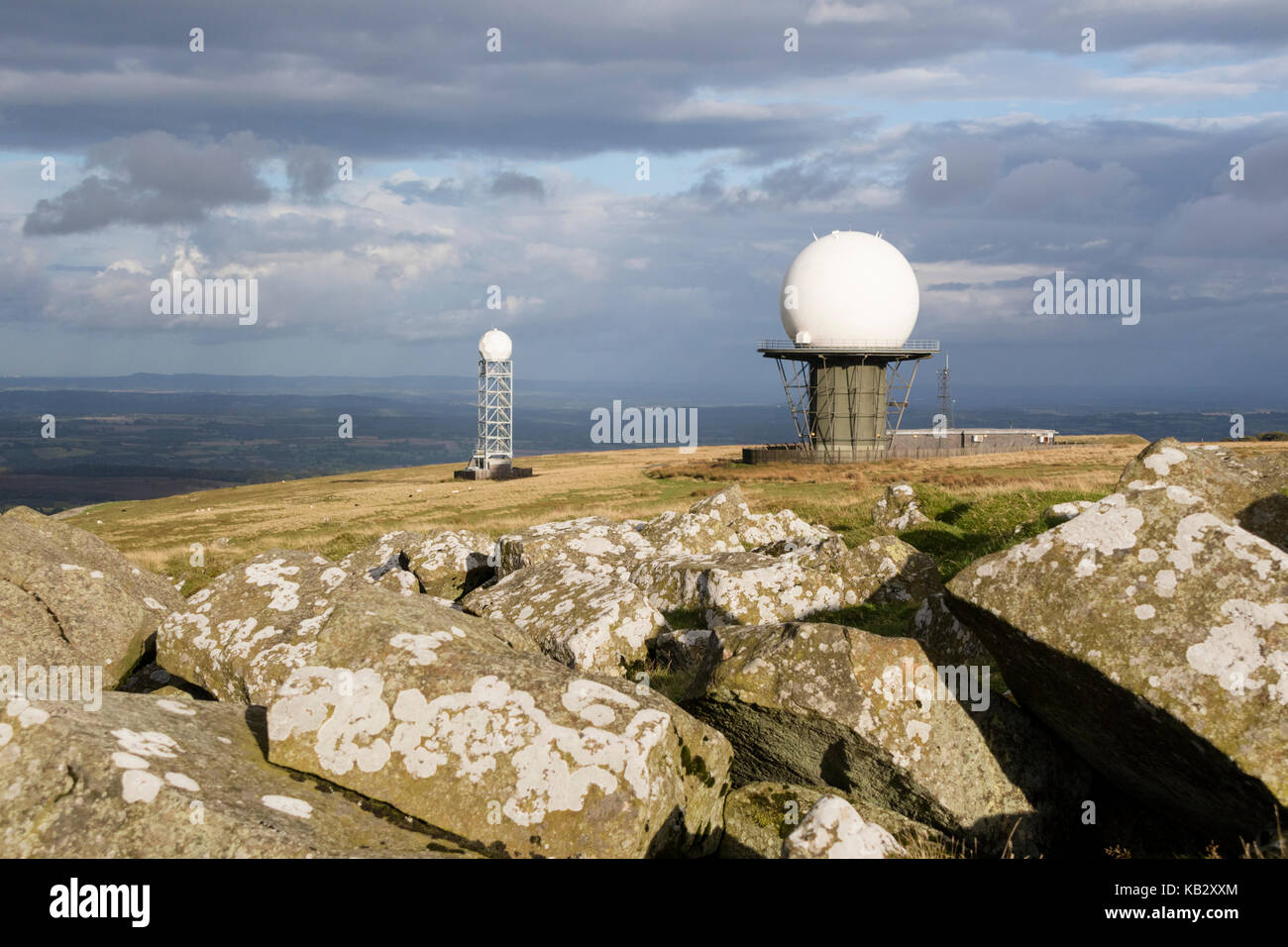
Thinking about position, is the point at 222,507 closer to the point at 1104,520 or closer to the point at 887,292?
the point at 887,292

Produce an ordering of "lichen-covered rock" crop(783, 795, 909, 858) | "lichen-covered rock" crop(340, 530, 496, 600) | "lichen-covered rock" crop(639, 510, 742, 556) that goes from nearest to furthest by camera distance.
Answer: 1. "lichen-covered rock" crop(783, 795, 909, 858)
2. "lichen-covered rock" crop(340, 530, 496, 600)
3. "lichen-covered rock" crop(639, 510, 742, 556)

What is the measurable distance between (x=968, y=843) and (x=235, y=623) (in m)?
9.58

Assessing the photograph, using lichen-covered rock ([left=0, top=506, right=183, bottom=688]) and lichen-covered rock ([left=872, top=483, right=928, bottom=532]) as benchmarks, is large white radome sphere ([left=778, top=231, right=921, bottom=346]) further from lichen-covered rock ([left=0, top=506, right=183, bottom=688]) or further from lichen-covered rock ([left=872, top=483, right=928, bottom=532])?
lichen-covered rock ([left=0, top=506, right=183, bottom=688])

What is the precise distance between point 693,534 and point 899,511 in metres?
6.01

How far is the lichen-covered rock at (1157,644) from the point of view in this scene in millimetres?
6926

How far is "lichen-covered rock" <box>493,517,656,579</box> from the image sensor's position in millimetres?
16328

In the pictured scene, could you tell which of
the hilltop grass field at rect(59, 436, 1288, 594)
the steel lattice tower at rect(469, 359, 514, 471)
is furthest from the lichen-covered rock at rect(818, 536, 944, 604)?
the steel lattice tower at rect(469, 359, 514, 471)

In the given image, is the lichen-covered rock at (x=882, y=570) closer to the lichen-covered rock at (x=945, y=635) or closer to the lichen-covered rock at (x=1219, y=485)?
the lichen-covered rock at (x=945, y=635)

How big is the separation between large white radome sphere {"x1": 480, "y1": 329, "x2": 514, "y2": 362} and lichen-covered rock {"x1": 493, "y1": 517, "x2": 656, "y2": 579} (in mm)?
88636

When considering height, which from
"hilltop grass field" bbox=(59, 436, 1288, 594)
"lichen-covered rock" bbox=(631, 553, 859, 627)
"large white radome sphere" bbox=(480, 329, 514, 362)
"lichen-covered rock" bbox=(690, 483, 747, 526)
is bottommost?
"hilltop grass field" bbox=(59, 436, 1288, 594)

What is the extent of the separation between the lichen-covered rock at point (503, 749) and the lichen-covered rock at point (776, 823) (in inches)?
9.1
